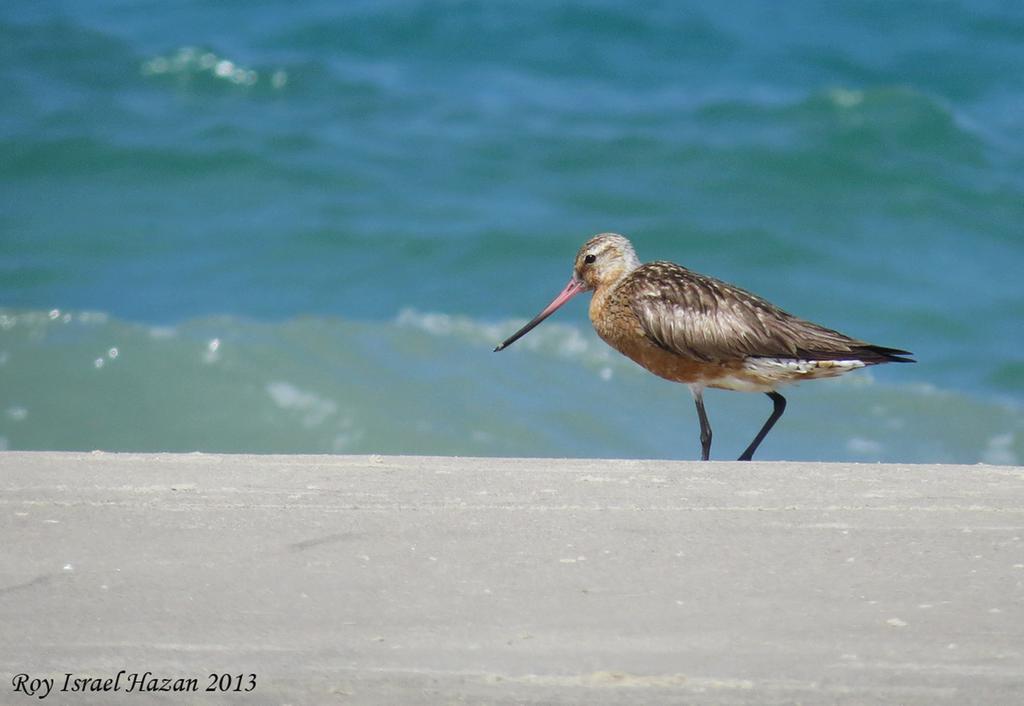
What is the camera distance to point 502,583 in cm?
374

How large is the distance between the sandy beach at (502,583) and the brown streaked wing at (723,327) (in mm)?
1728

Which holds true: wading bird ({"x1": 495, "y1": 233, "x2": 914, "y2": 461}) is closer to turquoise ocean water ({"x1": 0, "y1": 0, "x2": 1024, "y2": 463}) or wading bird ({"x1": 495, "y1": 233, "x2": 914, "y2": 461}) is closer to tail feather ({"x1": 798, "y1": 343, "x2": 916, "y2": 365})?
tail feather ({"x1": 798, "y1": 343, "x2": 916, "y2": 365})

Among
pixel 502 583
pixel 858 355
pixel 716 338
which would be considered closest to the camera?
pixel 502 583

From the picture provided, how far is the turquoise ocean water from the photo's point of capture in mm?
10617

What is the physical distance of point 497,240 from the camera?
1343cm

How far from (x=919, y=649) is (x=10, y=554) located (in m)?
2.19

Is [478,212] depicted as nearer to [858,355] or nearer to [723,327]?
[723,327]

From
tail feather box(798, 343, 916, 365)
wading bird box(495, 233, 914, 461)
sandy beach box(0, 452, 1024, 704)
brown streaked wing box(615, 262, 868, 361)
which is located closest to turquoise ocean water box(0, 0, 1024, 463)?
wading bird box(495, 233, 914, 461)

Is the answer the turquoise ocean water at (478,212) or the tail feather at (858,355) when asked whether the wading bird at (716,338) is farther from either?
the turquoise ocean water at (478,212)

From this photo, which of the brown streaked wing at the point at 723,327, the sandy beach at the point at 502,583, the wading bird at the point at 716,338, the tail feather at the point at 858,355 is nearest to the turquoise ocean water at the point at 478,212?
the wading bird at the point at 716,338

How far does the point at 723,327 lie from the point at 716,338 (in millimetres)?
62

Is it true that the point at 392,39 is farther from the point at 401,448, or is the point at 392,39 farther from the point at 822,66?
the point at 401,448

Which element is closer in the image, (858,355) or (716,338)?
(858,355)

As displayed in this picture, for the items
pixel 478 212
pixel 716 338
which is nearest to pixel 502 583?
pixel 716 338
